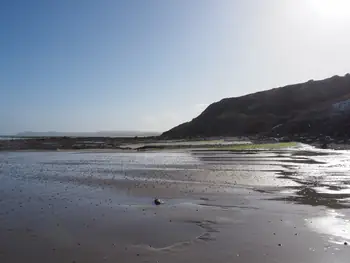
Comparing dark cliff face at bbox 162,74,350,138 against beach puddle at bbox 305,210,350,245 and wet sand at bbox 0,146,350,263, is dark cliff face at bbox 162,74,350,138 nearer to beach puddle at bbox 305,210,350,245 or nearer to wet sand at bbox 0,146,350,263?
wet sand at bbox 0,146,350,263

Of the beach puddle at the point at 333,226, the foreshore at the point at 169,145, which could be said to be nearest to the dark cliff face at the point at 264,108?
the foreshore at the point at 169,145

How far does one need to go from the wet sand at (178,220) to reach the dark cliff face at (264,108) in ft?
336

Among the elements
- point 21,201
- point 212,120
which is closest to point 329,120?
point 212,120

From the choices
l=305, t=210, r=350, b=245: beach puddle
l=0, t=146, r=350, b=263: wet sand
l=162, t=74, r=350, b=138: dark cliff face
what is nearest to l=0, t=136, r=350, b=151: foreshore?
l=162, t=74, r=350, b=138: dark cliff face

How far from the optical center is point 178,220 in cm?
1357

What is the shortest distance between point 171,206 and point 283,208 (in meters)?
4.97

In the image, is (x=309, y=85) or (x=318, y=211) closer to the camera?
(x=318, y=211)

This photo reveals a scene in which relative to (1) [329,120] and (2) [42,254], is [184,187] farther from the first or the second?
(1) [329,120]

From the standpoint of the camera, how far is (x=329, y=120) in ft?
304

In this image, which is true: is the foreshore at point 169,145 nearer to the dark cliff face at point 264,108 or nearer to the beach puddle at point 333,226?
the dark cliff face at point 264,108

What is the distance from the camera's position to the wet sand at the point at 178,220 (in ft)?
32.6

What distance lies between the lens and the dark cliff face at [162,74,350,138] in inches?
5241

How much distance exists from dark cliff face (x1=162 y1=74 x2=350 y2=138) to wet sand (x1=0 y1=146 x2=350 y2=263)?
336ft

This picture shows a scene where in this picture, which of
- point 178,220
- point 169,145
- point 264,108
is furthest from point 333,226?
point 264,108
